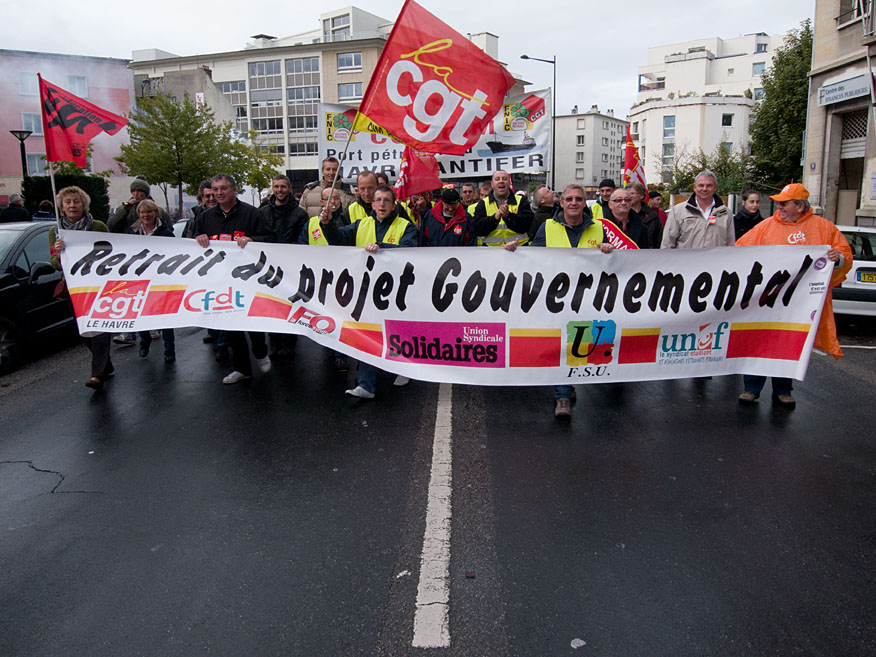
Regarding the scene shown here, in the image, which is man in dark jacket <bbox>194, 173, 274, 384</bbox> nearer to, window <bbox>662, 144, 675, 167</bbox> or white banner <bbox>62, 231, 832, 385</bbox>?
white banner <bbox>62, 231, 832, 385</bbox>

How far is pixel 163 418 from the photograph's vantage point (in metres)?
5.43

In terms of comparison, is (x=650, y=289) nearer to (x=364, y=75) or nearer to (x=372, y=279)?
(x=372, y=279)

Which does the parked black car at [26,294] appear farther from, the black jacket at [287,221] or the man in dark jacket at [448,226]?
A: the man in dark jacket at [448,226]

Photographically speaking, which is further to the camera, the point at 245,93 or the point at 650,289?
the point at 245,93

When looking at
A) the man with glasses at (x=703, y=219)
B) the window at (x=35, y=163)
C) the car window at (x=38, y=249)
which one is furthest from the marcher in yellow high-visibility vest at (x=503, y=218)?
the window at (x=35, y=163)

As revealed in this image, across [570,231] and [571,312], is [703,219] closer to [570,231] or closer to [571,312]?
[570,231]

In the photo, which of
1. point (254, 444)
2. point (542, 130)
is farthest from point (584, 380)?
point (542, 130)

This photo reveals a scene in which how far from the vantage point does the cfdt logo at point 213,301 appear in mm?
5594

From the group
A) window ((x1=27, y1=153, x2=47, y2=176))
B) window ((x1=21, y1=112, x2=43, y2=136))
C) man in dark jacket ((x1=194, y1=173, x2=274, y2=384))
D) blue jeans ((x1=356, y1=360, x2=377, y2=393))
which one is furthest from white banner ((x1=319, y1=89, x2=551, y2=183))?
window ((x1=21, y1=112, x2=43, y2=136))

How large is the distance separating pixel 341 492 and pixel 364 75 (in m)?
65.5

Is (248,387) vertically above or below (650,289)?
below

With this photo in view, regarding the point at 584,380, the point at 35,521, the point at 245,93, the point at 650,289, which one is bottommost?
the point at 35,521

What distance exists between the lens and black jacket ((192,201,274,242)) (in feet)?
20.7

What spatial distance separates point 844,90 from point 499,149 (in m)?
12.7
